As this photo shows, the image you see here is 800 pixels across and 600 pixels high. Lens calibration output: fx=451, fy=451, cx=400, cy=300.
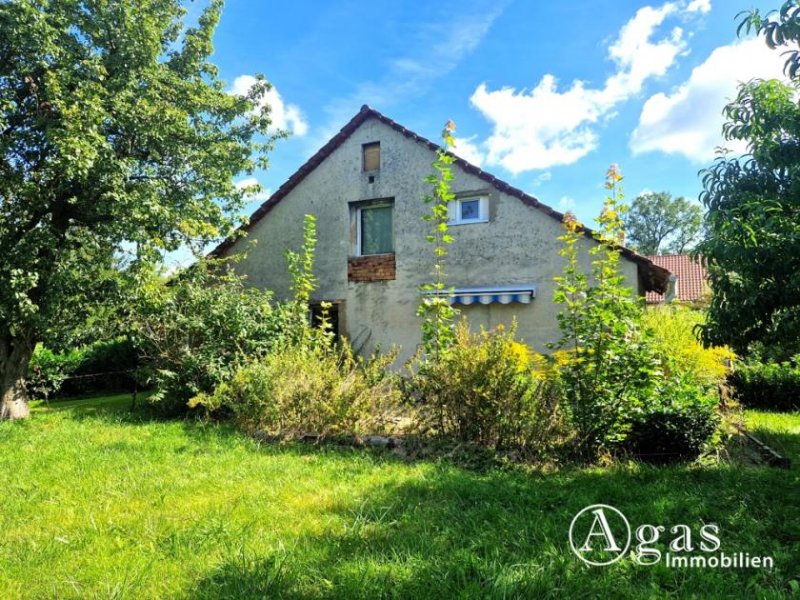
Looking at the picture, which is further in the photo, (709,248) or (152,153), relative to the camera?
(152,153)

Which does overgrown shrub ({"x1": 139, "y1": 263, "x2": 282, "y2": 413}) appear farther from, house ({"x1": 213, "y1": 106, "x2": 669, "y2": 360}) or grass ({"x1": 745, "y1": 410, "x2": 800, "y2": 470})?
grass ({"x1": 745, "y1": 410, "x2": 800, "y2": 470})

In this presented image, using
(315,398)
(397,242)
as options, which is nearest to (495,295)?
(397,242)

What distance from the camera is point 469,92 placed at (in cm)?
1277

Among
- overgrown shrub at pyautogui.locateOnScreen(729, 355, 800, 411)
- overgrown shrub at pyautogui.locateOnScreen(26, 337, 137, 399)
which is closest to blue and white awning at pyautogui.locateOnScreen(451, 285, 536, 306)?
overgrown shrub at pyautogui.locateOnScreen(729, 355, 800, 411)

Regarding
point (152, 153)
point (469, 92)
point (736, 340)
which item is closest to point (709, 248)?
point (736, 340)

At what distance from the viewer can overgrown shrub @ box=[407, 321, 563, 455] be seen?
23.7ft

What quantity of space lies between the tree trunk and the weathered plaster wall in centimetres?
681

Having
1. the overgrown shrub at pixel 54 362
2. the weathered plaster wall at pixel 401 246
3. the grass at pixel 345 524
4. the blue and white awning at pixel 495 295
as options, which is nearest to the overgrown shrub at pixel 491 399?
the grass at pixel 345 524

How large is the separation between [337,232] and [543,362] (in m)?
9.50

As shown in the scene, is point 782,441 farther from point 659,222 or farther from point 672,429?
point 659,222

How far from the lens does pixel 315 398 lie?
862 cm

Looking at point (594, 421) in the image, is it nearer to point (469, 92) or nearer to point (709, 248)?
point (709, 248)

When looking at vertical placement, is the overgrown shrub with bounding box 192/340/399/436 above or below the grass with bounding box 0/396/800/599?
above

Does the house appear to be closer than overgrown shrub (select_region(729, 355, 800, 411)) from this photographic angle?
No
